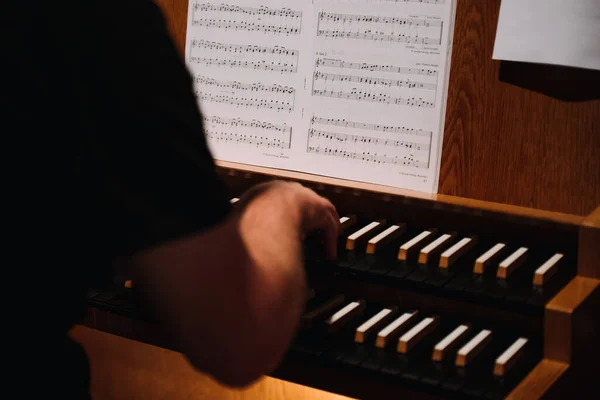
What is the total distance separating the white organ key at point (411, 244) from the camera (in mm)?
1732

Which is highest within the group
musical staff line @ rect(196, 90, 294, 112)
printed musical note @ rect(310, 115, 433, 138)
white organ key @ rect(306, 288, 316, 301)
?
musical staff line @ rect(196, 90, 294, 112)

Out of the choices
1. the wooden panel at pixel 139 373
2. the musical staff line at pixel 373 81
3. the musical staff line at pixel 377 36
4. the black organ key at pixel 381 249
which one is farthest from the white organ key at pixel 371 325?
the wooden panel at pixel 139 373

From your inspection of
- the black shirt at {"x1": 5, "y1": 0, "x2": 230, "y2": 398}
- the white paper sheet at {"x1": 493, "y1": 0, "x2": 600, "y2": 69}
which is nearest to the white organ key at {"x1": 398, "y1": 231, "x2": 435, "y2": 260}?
the white paper sheet at {"x1": 493, "y1": 0, "x2": 600, "y2": 69}

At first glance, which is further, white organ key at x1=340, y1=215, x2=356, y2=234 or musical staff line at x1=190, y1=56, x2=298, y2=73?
musical staff line at x1=190, y1=56, x2=298, y2=73

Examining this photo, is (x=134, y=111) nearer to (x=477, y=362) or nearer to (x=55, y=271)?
(x=55, y=271)

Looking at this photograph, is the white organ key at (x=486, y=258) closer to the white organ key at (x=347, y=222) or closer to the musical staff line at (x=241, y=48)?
the white organ key at (x=347, y=222)

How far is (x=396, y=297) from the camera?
1.79 m

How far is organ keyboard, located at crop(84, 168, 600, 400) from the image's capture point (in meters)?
1.49

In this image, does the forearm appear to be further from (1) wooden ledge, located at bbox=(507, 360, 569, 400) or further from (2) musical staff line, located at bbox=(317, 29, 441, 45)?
(2) musical staff line, located at bbox=(317, 29, 441, 45)

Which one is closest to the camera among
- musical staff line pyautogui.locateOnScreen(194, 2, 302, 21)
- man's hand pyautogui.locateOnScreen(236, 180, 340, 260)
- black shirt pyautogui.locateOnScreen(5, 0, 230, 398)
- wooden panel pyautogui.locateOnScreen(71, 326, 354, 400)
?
black shirt pyautogui.locateOnScreen(5, 0, 230, 398)

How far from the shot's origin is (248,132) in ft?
6.98

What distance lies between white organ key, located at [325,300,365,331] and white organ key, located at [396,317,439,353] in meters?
0.14

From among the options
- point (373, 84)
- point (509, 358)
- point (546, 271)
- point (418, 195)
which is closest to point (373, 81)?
point (373, 84)

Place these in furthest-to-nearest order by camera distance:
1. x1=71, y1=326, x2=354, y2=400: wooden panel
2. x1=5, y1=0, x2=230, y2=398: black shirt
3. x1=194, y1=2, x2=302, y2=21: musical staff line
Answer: x1=71, y1=326, x2=354, y2=400: wooden panel, x1=194, y1=2, x2=302, y2=21: musical staff line, x1=5, y1=0, x2=230, y2=398: black shirt
